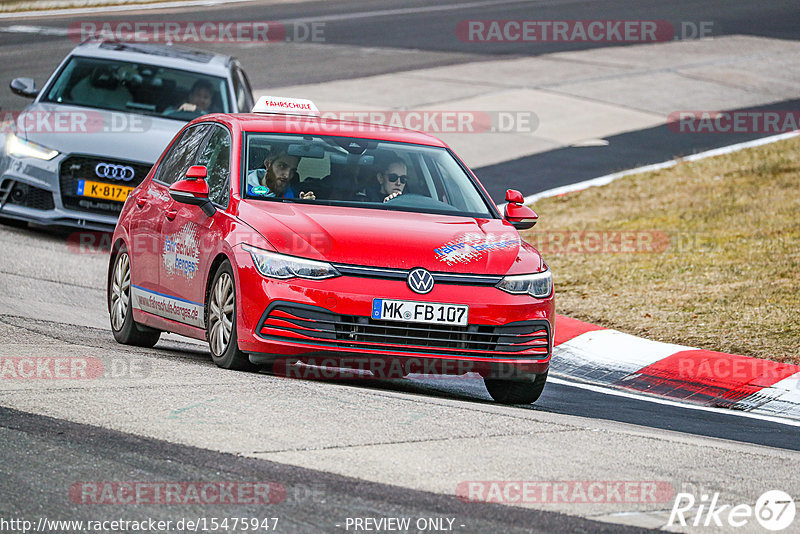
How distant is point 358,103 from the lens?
2358 centimetres

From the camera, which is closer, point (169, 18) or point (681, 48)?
point (681, 48)

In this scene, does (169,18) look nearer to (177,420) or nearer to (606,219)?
(606,219)

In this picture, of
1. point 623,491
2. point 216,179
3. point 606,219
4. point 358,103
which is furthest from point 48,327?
point 358,103

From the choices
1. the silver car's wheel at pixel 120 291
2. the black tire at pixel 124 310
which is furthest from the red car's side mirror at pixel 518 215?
the silver car's wheel at pixel 120 291

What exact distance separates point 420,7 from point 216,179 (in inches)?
1182

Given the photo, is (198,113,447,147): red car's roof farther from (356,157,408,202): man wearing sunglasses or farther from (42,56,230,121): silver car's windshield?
(42,56,230,121): silver car's windshield

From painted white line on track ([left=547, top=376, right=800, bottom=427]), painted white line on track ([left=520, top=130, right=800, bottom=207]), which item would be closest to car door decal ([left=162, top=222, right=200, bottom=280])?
painted white line on track ([left=547, top=376, right=800, bottom=427])

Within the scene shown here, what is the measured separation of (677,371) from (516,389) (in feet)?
6.06

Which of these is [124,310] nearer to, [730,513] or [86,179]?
[86,179]

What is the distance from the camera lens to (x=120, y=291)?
9859mm

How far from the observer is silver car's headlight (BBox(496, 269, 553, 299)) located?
25.9 feet

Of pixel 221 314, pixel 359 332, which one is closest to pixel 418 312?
pixel 359 332

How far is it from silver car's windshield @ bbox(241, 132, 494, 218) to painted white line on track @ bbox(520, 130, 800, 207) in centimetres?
842

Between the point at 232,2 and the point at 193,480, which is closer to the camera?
the point at 193,480
